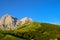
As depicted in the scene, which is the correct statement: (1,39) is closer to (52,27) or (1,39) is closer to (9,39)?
(9,39)

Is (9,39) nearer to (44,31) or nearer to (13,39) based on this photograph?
(13,39)

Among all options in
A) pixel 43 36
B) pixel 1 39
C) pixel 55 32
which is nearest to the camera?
pixel 1 39

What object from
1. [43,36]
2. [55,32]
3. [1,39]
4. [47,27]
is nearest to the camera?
[1,39]

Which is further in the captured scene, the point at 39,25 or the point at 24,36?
the point at 39,25

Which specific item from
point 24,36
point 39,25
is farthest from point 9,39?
point 39,25

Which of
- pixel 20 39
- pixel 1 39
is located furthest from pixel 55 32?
pixel 1 39

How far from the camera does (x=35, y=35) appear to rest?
69.2 meters

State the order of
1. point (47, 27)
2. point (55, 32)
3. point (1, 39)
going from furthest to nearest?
point (47, 27)
point (55, 32)
point (1, 39)

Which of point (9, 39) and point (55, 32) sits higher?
point (55, 32)

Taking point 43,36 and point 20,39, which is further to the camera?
point 43,36

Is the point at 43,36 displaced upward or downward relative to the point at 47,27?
downward

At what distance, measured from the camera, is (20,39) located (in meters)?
63.5

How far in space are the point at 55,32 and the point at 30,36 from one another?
1120 centimetres

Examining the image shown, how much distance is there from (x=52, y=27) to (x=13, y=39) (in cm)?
2402
